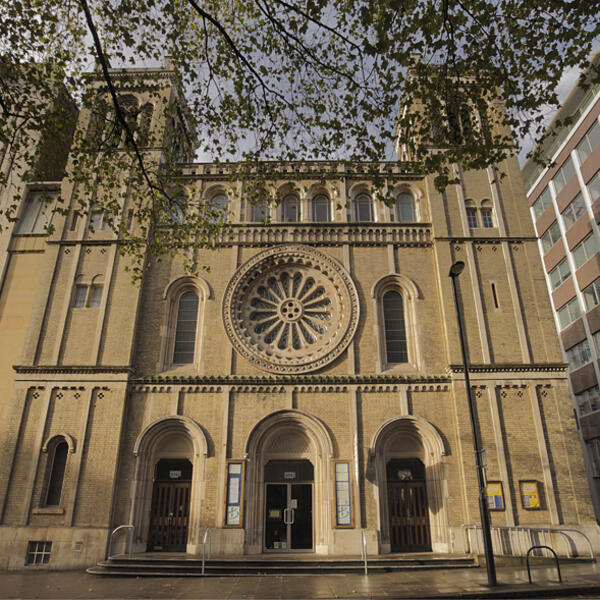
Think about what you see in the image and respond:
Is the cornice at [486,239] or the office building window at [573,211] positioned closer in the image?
the cornice at [486,239]

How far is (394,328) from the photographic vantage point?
69.4 feet

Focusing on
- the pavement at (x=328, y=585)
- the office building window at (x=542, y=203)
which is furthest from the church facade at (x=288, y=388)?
the office building window at (x=542, y=203)

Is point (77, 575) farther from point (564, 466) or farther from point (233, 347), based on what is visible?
point (564, 466)

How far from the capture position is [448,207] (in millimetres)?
22578

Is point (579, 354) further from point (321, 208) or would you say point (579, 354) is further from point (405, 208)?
point (321, 208)

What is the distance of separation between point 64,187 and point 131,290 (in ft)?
20.8

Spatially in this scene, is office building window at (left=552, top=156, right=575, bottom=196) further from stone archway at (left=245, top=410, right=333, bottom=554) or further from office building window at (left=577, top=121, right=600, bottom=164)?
stone archway at (left=245, top=410, right=333, bottom=554)

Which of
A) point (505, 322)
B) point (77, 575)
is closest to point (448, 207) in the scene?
point (505, 322)

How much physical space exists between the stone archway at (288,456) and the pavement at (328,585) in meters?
2.97

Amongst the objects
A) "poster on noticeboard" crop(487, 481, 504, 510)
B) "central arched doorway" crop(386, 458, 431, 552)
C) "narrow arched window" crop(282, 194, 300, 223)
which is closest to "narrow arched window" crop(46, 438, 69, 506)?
"central arched doorway" crop(386, 458, 431, 552)

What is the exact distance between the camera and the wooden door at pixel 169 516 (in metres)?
18.1

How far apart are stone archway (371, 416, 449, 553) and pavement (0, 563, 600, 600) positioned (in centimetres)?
263

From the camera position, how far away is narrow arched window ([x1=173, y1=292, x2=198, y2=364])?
2077 centimetres

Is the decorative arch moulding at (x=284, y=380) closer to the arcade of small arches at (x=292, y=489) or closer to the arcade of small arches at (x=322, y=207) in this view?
the arcade of small arches at (x=292, y=489)
